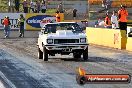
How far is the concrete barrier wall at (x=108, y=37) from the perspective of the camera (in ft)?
79.9

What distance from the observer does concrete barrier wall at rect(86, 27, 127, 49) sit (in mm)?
24359

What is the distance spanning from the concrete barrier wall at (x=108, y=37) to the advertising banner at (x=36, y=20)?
1203cm

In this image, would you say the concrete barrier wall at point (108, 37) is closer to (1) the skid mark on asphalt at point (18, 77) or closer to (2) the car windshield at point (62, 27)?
(2) the car windshield at point (62, 27)

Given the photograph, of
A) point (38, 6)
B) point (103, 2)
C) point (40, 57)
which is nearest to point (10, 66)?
point (40, 57)

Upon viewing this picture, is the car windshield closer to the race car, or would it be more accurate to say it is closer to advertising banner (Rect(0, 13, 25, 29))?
the race car

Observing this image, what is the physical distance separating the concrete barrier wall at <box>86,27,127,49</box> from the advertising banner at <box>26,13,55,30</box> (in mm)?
12031

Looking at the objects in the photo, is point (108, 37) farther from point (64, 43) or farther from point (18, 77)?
point (18, 77)

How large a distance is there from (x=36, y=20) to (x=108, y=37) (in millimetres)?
17434

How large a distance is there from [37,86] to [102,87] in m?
1.45

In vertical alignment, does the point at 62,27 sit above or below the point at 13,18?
above

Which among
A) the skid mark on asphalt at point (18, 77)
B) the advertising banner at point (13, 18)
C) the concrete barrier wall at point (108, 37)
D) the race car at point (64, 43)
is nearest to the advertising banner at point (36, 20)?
the advertising banner at point (13, 18)

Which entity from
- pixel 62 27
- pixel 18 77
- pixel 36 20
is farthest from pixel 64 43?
pixel 36 20

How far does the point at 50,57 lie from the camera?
19.6 m

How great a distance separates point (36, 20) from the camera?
43188 mm
